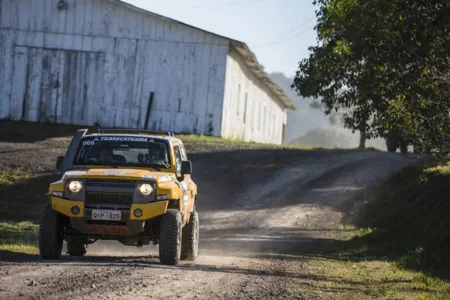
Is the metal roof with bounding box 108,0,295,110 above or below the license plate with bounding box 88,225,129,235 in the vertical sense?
above

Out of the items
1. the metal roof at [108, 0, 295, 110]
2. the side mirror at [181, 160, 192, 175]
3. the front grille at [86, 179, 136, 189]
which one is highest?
the metal roof at [108, 0, 295, 110]

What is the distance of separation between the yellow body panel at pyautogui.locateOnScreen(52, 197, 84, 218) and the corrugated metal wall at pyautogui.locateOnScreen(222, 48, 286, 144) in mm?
25604

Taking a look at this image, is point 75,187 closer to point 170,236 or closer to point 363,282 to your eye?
point 170,236

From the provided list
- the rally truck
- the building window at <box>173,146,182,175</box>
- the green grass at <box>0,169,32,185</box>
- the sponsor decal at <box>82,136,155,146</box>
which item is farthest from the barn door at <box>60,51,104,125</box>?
the rally truck

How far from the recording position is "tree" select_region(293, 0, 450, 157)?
1476cm

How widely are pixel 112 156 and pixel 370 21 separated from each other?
5.97m

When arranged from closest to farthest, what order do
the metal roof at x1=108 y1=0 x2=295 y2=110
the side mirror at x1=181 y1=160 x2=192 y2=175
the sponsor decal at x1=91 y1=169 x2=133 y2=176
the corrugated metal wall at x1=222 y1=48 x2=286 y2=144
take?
the sponsor decal at x1=91 y1=169 x2=133 y2=176, the side mirror at x1=181 y1=160 x2=192 y2=175, the metal roof at x1=108 y1=0 x2=295 y2=110, the corrugated metal wall at x1=222 y1=48 x2=286 y2=144

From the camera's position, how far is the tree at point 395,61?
14.8m

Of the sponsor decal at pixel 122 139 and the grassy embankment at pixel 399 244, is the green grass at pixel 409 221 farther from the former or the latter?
the sponsor decal at pixel 122 139

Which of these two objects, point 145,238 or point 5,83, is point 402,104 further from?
point 5,83

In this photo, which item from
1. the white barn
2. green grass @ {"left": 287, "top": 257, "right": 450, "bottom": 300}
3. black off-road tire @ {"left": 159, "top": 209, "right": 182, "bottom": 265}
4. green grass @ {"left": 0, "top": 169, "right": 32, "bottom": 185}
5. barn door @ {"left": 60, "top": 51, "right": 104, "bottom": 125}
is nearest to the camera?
green grass @ {"left": 287, "top": 257, "right": 450, "bottom": 300}

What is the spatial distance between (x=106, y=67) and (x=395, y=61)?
74.8 ft

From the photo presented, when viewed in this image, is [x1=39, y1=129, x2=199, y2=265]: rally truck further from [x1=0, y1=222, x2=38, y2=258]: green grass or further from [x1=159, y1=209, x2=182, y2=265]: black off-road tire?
[x1=0, y1=222, x2=38, y2=258]: green grass

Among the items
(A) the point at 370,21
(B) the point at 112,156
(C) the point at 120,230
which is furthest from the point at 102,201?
(A) the point at 370,21
